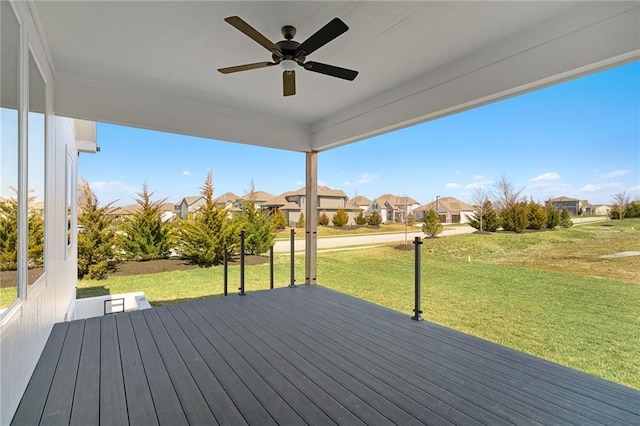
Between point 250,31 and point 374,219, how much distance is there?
4422 millimetres

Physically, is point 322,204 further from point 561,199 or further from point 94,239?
point 94,239

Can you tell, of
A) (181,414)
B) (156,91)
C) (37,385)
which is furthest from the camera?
(156,91)

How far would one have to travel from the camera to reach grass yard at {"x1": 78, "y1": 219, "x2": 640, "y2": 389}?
3252mm

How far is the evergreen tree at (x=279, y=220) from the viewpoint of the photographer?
6633mm

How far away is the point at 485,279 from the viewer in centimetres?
455

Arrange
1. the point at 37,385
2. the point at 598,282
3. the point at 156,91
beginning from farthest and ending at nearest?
the point at 156,91, the point at 598,282, the point at 37,385

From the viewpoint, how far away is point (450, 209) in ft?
16.2

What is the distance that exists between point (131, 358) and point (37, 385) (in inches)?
23.2

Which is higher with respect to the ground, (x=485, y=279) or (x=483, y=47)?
(x=483, y=47)

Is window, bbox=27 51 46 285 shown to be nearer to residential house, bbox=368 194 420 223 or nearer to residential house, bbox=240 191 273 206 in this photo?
residential house, bbox=240 191 273 206

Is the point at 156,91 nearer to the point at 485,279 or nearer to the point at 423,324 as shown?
the point at 423,324

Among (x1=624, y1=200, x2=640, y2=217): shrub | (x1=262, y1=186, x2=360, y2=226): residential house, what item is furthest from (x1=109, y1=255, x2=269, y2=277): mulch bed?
(x1=624, y1=200, x2=640, y2=217): shrub

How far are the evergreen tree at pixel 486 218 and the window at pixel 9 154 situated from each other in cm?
497

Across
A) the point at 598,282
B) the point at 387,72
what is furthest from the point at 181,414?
the point at 598,282
